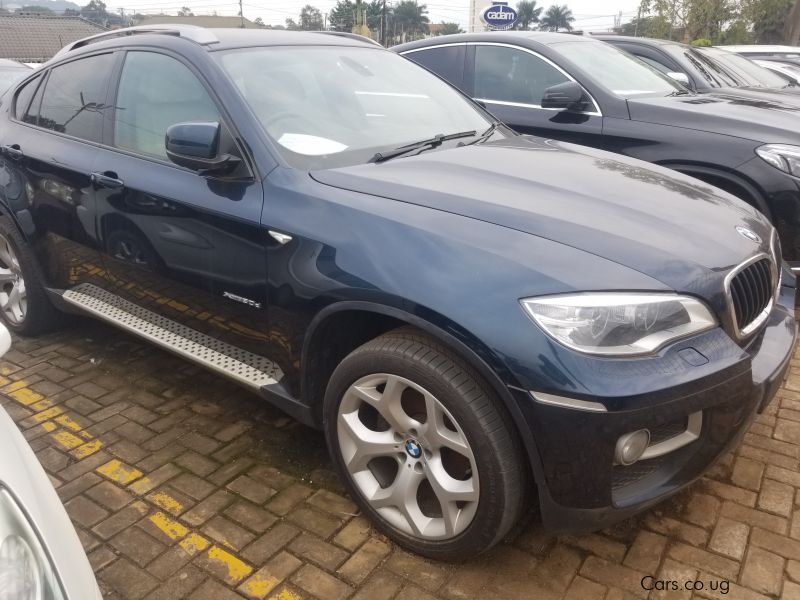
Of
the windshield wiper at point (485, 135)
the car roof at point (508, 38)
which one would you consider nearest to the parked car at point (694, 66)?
the car roof at point (508, 38)

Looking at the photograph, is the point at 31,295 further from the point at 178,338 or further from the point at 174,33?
the point at 174,33

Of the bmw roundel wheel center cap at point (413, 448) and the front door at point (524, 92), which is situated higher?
the front door at point (524, 92)

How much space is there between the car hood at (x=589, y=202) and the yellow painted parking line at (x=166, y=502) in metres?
1.39

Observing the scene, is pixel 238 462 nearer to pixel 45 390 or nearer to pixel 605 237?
pixel 45 390

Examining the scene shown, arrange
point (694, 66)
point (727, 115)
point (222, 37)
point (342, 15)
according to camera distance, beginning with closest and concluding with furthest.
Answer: point (222, 37) → point (727, 115) → point (694, 66) → point (342, 15)

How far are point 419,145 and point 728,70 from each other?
5.62m

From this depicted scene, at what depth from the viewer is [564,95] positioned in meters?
4.51

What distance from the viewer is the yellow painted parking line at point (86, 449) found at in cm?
290

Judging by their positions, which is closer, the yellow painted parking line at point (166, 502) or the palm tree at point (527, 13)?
the yellow painted parking line at point (166, 502)

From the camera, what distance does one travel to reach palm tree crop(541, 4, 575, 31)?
97.1 meters

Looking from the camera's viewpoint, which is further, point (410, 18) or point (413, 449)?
point (410, 18)

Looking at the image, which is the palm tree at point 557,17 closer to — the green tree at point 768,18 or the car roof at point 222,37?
the green tree at point 768,18

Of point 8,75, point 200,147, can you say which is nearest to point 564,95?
point 200,147

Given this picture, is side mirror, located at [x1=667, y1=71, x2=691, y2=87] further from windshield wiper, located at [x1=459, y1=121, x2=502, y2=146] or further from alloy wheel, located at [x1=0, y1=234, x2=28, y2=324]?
alloy wheel, located at [x1=0, y1=234, x2=28, y2=324]
